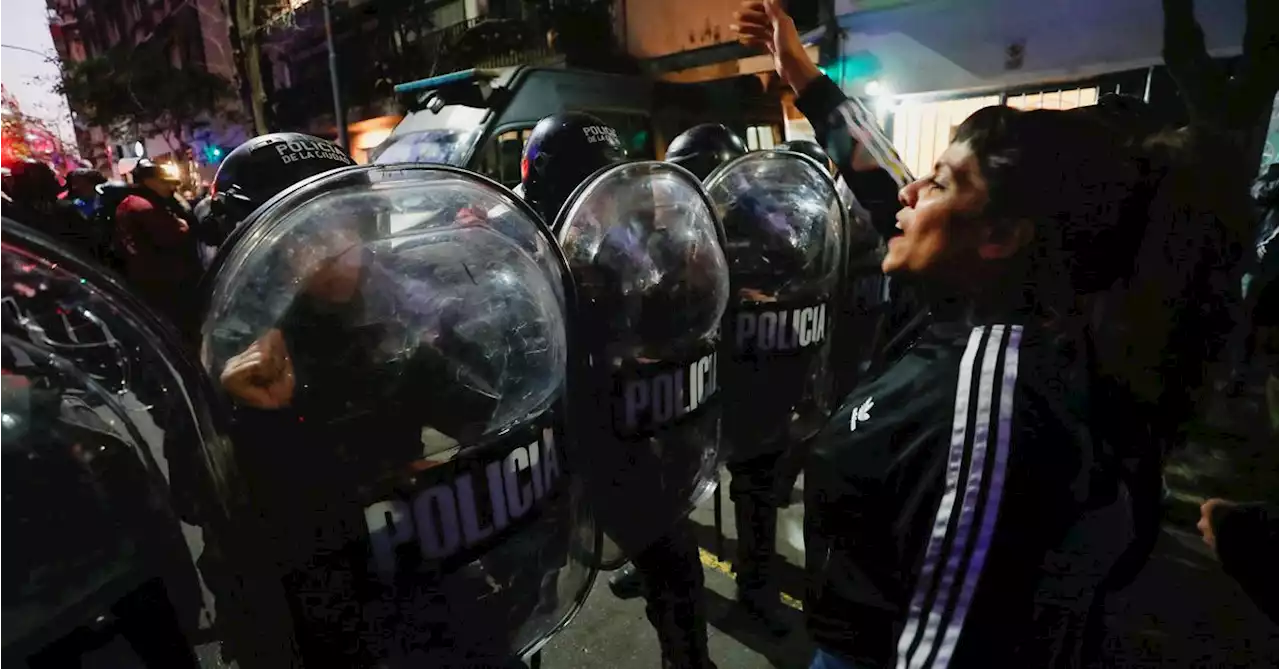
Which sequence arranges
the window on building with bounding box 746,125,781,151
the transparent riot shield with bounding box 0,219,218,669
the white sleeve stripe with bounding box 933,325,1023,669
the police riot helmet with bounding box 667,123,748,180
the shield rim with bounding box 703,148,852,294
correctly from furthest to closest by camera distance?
1. the window on building with bounding box 746,125,781,151
2. the police riot helmet with bounding box 667,123,748,180
3. the shield rim with bounding box 703,148,852,294
4. the white sleeve stripe with bounding box 933,325,1023,669
5. the transparent riot shield with bounding box 0,219,218,669

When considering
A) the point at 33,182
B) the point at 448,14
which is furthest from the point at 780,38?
the point at 448,14

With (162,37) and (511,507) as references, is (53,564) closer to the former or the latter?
(511,507)

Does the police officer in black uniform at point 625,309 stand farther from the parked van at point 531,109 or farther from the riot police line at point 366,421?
the parked van at point 531,109

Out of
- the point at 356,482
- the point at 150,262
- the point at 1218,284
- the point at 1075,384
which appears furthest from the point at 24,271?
the point at 150,262

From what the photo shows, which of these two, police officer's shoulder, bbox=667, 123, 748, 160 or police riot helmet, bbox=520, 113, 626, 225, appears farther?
police officer's shoulder, bbox=667, 123, 748, 160

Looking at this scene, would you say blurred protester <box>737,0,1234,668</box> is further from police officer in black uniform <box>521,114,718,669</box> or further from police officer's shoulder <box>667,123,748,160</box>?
police officer's shoulder <box>667,123,748,160</box>

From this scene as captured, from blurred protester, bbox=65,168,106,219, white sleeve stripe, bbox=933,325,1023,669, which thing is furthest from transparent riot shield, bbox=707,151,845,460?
blurred protester, bbox=65,168,106,219

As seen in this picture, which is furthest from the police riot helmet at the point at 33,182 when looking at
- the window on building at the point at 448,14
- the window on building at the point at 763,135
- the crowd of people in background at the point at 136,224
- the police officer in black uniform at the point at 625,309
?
the window on building at the point at 448,14

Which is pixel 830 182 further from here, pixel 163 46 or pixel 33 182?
pixel 163 46

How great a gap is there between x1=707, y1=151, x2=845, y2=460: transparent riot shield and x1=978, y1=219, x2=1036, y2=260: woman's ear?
1.33 m

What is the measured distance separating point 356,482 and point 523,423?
0.34 metres

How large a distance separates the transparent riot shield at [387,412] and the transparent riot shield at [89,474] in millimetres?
145

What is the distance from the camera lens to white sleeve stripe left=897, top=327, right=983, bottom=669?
1140 mm

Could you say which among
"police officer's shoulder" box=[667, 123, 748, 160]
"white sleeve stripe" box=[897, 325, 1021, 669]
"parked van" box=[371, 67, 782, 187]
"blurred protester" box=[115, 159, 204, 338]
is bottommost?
"white sleeve stripe" box=[897, 325, 1021, 669]
